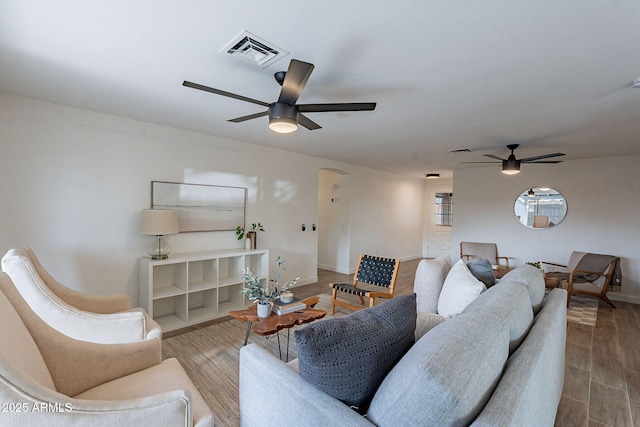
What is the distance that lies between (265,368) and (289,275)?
12.9ft

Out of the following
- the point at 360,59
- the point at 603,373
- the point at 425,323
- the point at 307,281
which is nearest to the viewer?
the point at 425,323

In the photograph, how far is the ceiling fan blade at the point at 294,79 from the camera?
1666 millimetres

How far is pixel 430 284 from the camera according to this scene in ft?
9.17

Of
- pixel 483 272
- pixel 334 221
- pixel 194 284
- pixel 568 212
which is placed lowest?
pixel 194 284

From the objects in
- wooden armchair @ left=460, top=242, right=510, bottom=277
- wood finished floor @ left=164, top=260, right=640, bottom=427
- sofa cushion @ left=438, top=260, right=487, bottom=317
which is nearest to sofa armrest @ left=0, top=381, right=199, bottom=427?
sofa cushion @ left=438, top=260, right=487, bottom=317

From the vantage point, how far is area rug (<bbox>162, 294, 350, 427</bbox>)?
211cm

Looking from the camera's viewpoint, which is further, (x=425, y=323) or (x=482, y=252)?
(x=482, y=252)

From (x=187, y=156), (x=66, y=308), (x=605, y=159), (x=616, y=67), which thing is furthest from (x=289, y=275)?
(x=605, y=159)

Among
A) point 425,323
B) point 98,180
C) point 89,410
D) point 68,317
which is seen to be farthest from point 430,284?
point 98,180

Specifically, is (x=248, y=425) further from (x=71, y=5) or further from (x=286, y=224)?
(x=286, y=224)

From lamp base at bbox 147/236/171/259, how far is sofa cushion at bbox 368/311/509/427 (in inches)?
126

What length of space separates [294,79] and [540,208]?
5863mm

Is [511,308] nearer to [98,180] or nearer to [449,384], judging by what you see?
[449,384]

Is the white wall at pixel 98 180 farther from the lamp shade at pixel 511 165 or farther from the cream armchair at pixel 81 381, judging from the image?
the lamp shade at pixel 511 165
